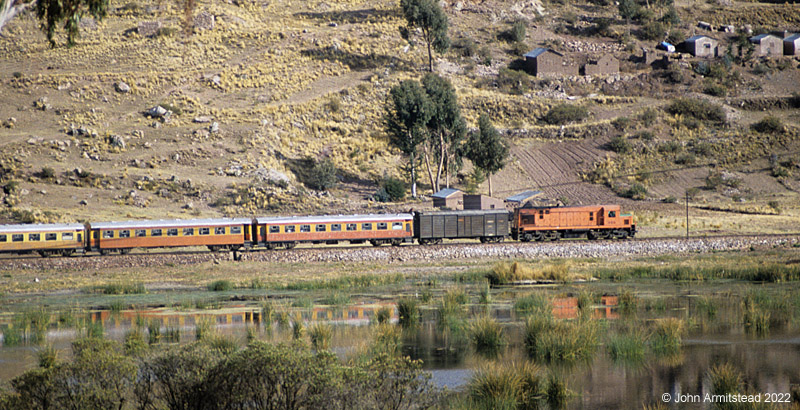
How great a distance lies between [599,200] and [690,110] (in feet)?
89.8

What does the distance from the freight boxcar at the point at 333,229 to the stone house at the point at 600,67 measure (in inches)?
2423

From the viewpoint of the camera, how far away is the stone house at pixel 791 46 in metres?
113

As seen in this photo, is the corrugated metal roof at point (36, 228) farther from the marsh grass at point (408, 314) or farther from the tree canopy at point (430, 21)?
the tree canopy at point (430, 21)

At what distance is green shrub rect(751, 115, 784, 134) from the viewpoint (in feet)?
303

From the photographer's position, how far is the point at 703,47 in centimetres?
11388

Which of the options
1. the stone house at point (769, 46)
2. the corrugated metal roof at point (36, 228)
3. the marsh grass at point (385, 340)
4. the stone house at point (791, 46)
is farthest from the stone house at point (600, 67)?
the marsh grass at point (385, 340)

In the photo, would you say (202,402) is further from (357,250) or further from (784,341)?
(357,250)

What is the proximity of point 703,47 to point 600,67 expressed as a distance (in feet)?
55.8

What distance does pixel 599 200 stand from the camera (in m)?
80.1

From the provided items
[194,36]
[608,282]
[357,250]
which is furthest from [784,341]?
[194,36]

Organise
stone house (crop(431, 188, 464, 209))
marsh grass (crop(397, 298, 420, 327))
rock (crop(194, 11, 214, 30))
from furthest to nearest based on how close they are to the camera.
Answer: rock (crop(194, 11, 214, 30)) < stone house (crop(431, 188, 464, 209)) < marsh grass (crop(397, 298, 420, 327))

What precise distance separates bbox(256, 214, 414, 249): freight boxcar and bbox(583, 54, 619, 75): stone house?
202ft

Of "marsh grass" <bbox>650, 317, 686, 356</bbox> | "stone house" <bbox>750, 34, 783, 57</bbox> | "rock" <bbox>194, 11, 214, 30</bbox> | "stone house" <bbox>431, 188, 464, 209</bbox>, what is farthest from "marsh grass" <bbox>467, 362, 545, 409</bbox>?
"stone house" <bbox>750, 34, 783, 57</bbox>

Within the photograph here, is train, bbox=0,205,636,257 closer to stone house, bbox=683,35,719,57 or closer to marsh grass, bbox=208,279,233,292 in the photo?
marsh grass, bbox=208,279,233,292
